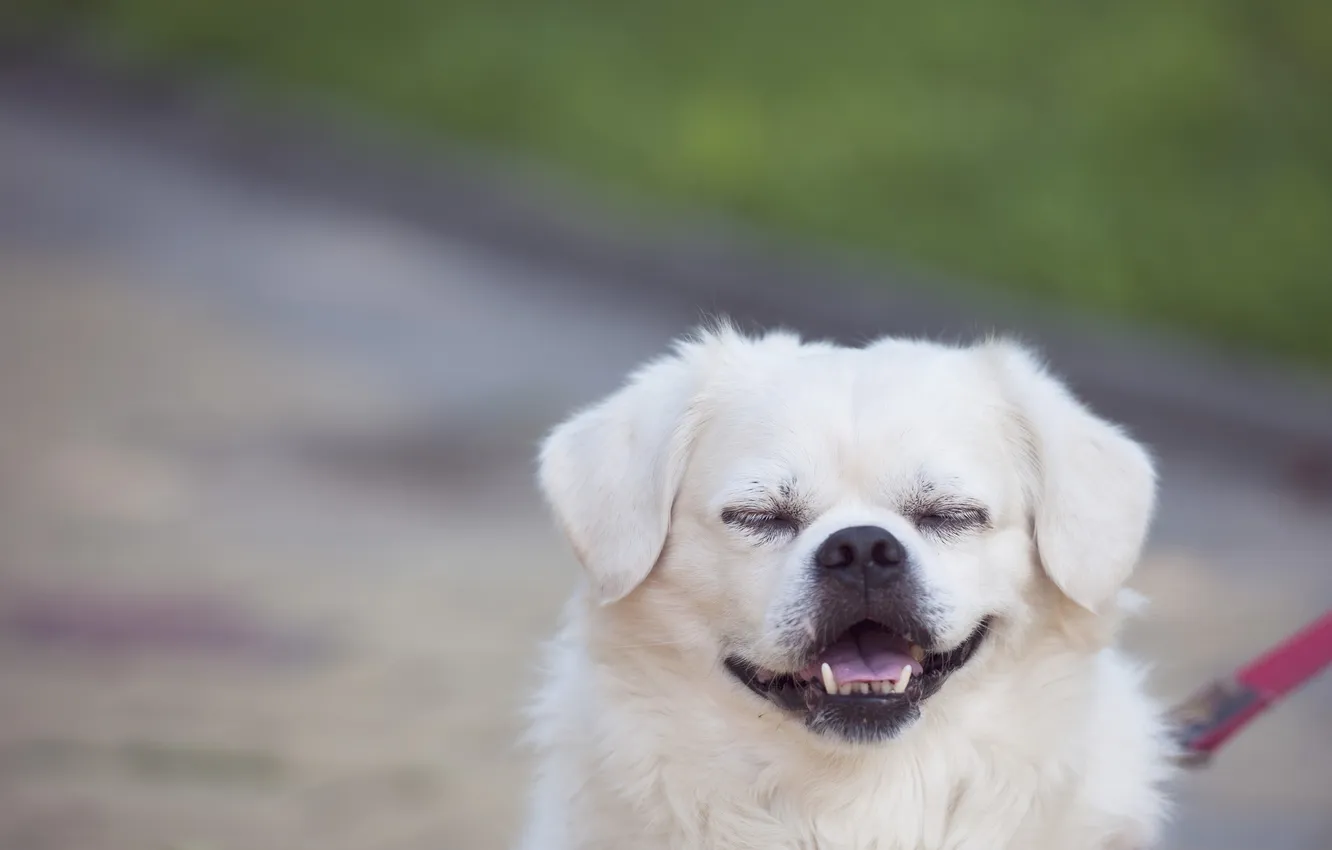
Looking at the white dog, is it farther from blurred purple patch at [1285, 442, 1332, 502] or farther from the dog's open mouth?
blurred purple patch at [1285, 442, 1332, 502]

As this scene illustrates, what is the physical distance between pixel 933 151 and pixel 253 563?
22.0 ft

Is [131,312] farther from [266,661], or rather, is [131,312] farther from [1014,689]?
[1014,689]

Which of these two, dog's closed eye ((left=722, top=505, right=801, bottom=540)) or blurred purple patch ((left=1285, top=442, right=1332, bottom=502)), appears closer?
dog's closed eye ((left=722, top=505, right=801, bottom=540))

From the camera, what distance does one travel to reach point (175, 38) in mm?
14758

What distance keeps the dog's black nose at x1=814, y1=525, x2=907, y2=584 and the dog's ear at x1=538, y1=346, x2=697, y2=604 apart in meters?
0.47

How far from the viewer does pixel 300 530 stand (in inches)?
368

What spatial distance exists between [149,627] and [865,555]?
5252 millimetres

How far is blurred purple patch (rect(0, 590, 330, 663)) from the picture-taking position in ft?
25.6

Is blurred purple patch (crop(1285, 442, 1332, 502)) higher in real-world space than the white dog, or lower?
higher

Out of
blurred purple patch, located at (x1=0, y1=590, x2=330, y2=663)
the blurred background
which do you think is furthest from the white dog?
blurred purple patch, located at (x1=0, y1=590, x2=330, y2=663)

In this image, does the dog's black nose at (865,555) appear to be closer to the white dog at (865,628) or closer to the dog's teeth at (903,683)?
the white dog at (865,628)

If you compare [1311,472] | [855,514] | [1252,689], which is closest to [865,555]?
[855,514]

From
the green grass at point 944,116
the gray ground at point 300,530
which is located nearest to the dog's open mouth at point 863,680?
the gray ground at point 300,530

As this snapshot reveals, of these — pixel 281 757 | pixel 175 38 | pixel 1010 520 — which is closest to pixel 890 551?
pixel 1010 520
